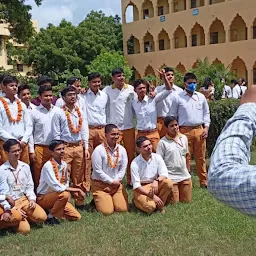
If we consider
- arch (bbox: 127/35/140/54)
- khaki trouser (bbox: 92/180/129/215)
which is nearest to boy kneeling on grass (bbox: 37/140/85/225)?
khaki trouser (bbox: 92/180/129/215)

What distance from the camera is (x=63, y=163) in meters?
5.65

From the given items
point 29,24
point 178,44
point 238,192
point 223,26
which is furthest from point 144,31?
point 238,192

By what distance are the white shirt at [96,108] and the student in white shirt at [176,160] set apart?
3.21ft

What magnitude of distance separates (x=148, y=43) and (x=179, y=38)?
3.11m

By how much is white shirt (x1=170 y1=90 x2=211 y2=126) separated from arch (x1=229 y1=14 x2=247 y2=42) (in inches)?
824

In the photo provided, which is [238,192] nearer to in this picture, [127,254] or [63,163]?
[127,254]

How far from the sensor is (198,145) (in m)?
6.89

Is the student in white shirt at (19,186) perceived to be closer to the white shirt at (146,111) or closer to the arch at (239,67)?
the white shirt at (146,111)

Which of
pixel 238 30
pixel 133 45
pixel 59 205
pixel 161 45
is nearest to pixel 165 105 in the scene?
pixel 59 205

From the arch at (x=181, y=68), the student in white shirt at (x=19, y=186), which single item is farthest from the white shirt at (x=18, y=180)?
the arch at (x=181, y=68)

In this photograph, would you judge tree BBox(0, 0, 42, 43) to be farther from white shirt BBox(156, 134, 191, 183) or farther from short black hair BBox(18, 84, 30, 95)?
white shirt BBox(156, 134, 191, 183)

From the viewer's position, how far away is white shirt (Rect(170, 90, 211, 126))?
22.4ft

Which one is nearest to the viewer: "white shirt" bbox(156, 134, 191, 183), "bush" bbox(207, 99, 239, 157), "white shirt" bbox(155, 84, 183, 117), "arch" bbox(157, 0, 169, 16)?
"white shirt" bbox(156, 134, 191, 183)

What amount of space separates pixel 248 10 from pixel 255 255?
22610 mm
